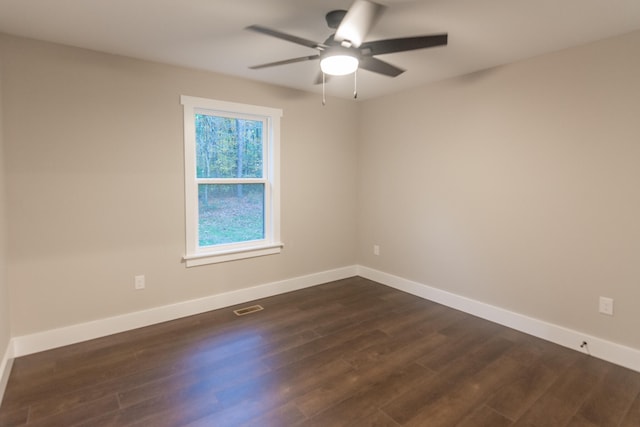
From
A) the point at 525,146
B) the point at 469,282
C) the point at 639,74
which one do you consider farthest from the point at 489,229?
the point at 639,74

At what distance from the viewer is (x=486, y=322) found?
123 inches

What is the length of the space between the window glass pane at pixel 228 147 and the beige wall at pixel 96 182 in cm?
23

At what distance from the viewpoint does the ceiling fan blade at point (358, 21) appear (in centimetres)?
166

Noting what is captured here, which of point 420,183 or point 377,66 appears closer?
point 377,66

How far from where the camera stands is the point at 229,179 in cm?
349

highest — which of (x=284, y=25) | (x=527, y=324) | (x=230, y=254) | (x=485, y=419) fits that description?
(x=284, y=25)

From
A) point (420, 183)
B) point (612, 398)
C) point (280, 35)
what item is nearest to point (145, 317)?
point (280, 35)

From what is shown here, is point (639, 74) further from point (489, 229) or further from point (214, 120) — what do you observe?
point (214, 120)

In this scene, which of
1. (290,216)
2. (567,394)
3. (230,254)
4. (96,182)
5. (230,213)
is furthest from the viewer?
(290,216)

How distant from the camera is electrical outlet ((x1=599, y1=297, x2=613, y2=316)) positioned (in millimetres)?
→ 2477

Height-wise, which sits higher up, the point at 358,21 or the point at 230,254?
the point at 358,21

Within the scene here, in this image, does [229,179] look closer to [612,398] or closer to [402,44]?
[402,44]

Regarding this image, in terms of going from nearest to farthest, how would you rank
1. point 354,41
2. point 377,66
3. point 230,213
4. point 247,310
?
point 354,41 < point 377,66 < point 247,310 < point 230,213

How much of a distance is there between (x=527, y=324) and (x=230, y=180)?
3.06 metres
